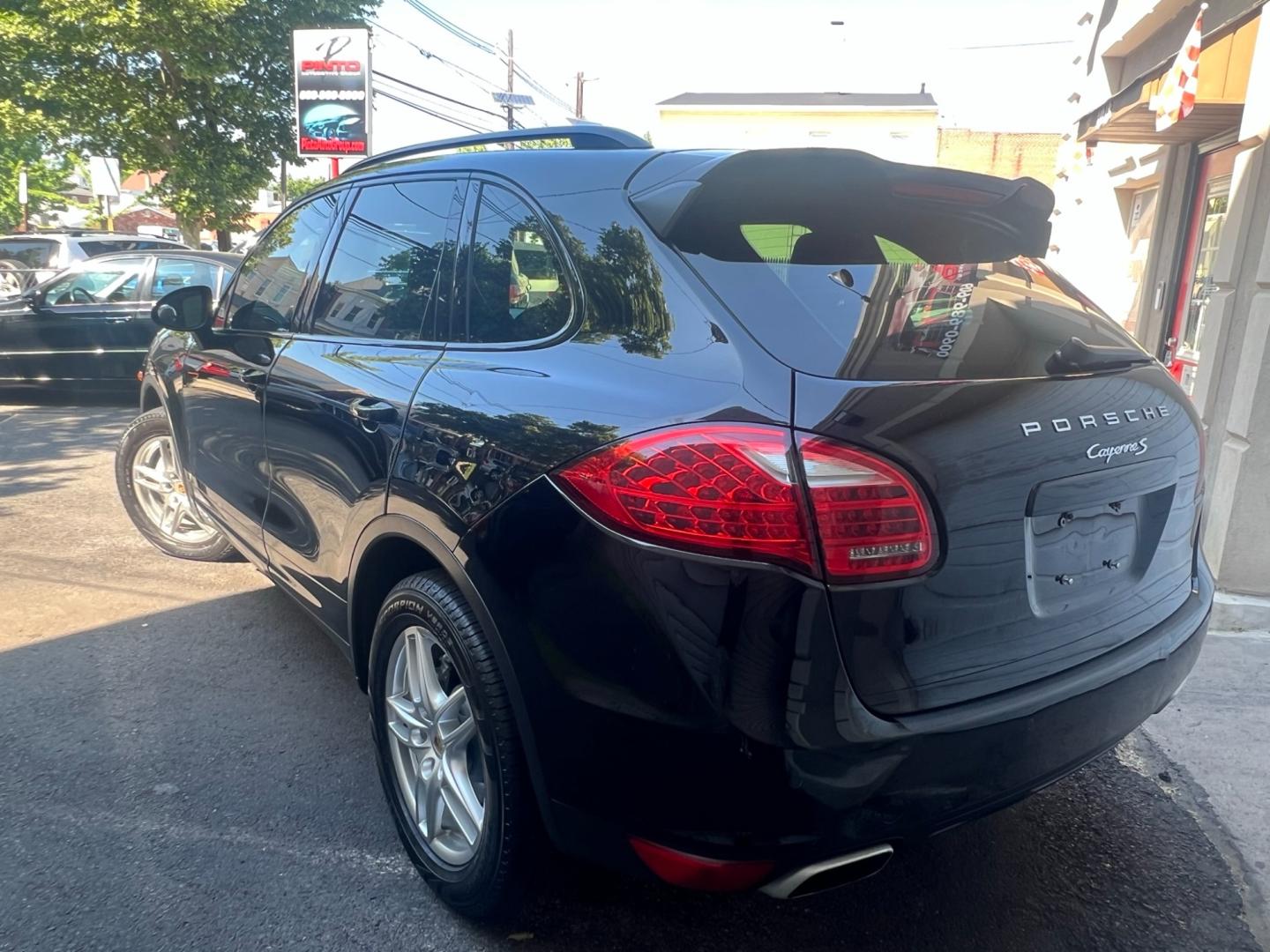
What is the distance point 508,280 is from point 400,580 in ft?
2.92

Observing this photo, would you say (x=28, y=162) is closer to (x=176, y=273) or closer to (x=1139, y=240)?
(x=176, y=273)

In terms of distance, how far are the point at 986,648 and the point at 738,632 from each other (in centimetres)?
53

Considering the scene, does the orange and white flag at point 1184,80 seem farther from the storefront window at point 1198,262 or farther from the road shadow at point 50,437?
the road shadow at point 50,437

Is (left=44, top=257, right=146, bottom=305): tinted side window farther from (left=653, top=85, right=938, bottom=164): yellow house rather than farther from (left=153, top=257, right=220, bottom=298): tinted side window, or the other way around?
(left=653, top=85, right=938, bottom=164): yellow house

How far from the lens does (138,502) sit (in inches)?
203

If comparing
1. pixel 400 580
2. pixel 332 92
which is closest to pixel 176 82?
pixel 332 92

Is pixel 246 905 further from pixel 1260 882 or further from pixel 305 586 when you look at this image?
pixel 1260 882

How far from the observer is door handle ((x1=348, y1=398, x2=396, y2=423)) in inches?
100

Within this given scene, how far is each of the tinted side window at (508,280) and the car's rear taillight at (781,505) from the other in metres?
0.62

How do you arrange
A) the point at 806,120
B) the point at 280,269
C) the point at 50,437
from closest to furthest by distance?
1. the point at 280,269
2. the point at 50,437
3. the point at 806,120

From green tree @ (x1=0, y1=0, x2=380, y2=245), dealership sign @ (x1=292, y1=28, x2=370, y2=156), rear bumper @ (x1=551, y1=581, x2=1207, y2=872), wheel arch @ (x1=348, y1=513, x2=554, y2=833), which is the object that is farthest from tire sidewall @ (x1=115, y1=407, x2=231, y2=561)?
green tree @ (x1=0, y1=0, x2=380, y2=245)

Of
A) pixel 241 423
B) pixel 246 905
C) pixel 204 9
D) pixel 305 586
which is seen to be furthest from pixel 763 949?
pixel 204 9

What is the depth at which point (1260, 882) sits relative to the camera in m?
2.65

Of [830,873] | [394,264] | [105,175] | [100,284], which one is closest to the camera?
[830,873]
